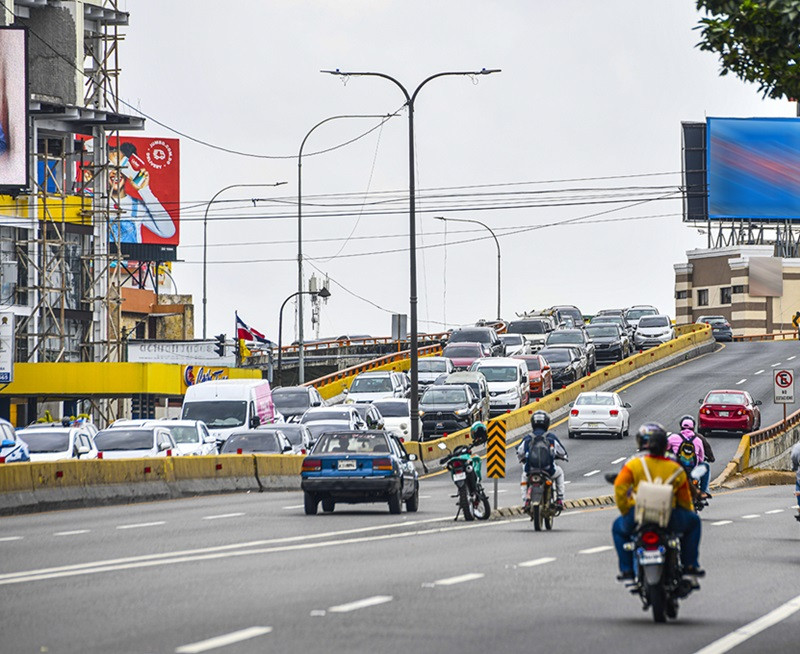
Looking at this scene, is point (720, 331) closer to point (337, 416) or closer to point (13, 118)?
point (13, 118)

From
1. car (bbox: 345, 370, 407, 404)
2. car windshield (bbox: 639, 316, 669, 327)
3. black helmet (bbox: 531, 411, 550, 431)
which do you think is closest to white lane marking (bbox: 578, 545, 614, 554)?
black helmet (bbox: 531, 411, 550, 431)

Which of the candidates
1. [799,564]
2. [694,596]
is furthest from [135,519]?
[694,596]

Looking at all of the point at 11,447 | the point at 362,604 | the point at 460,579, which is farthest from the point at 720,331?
the point at 362,604

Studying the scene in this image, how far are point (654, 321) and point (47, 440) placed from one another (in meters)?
53.3

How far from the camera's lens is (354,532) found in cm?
2255

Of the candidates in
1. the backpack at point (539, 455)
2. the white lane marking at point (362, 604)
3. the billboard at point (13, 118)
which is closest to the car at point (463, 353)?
the billboard at point (13, 118)

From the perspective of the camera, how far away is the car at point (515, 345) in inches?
2904

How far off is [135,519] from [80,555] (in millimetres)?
7127

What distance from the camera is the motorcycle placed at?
25516 mm

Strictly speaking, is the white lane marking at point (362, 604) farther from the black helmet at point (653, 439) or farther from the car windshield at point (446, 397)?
the car windshield at point (446, 397)

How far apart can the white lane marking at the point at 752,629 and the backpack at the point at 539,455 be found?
8.62 m

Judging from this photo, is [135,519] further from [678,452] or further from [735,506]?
[735,506]

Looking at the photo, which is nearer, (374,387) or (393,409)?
(393,409)

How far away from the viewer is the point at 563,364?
66375 mm
